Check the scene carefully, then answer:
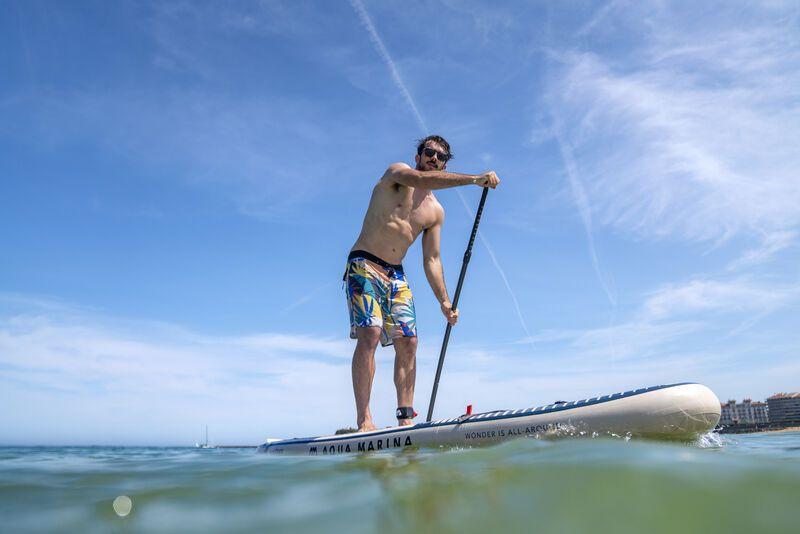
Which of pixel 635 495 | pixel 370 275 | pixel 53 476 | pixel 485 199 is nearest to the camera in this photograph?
pixel 635 495

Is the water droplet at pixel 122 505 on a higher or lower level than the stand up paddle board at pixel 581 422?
lower

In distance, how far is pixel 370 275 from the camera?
20.7 ft

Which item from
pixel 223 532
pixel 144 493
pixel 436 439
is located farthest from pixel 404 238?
pixel 223 532

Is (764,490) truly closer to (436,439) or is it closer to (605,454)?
(605,454)

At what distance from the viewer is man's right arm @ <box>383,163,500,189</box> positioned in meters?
5.88

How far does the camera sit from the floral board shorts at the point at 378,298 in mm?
6215

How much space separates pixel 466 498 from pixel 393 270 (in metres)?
4.62

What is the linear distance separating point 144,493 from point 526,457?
189 centimetres

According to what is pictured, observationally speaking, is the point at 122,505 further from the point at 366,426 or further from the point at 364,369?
the point at 366,426

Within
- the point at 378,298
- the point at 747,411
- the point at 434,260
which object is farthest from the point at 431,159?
the point at 747,411

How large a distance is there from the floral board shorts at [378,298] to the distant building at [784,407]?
126720 millimetres

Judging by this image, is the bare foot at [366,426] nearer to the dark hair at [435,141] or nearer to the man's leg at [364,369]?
the man's leg at [364,369]

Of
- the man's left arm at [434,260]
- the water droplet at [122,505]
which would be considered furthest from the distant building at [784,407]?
the water droplet at [122,505]

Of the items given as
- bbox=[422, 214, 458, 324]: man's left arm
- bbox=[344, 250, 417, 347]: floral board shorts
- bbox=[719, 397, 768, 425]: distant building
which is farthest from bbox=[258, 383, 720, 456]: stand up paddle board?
bbox=[719, 397, 768, 425]: distant building
